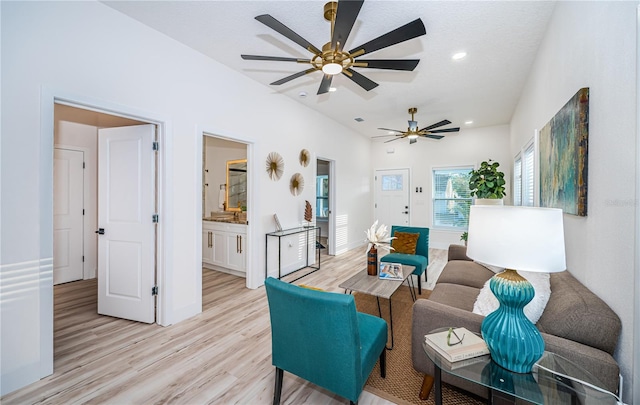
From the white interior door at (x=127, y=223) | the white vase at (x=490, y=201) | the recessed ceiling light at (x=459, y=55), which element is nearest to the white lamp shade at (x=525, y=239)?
the recessed ceiling light at (x=459, y=55)

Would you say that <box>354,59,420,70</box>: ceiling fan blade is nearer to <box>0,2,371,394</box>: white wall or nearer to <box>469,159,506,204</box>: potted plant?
<box>0,2,371,394</box>: white wall

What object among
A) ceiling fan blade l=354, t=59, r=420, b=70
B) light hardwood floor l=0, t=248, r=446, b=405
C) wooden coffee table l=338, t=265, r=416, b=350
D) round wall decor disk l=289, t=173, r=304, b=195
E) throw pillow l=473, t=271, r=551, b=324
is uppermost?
ceiling fan blade l=354, t=59, r=420, b=70

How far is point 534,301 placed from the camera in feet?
5.14

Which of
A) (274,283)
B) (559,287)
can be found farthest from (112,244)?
(559,287)

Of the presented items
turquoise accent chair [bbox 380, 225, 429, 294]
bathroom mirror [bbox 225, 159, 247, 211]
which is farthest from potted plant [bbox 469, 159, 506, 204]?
bathroom mirror [bbox 225, 159, 247, 211]

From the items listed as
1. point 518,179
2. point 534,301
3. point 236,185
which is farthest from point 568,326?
point 236,185

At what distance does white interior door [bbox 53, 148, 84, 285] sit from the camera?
150 inches

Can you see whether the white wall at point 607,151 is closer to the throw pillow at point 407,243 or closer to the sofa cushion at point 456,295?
the sofa cushion at point 456,295

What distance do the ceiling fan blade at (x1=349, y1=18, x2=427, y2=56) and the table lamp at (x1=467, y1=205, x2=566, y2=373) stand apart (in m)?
1.35

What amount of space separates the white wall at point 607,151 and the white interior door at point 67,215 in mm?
5758

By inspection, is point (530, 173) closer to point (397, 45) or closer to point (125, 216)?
point (397, 45)

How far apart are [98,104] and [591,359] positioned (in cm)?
355

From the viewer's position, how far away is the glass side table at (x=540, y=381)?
1055mm

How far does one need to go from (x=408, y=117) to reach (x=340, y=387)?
4.99m
